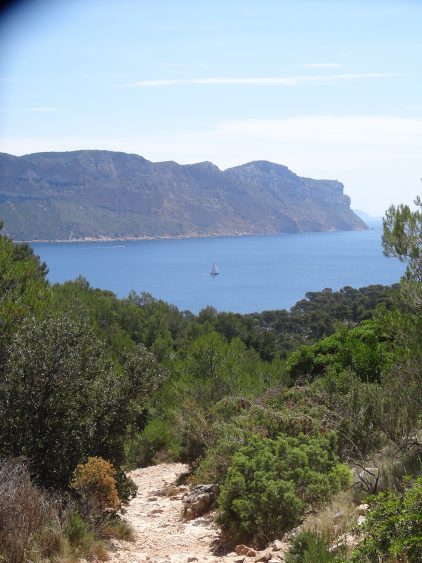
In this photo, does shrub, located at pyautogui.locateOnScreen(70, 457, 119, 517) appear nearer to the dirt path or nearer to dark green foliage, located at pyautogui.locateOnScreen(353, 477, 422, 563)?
the dirt path

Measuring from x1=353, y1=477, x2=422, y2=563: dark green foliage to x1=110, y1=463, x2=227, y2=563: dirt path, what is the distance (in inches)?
115

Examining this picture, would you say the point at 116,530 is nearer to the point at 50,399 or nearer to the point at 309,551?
the point at 50,399

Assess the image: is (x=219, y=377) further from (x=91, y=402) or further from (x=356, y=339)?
(x=91, y=402)

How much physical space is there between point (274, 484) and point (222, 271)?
136263 mm

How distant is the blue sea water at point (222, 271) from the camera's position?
348 feet

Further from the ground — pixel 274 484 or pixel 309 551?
pixel 309 551

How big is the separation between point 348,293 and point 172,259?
109 metres

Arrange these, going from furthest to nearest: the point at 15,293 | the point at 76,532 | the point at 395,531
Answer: the point at 15,293
the point at 76,532
the point at 395,531

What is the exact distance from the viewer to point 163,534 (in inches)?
382

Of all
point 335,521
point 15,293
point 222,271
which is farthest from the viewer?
point 222,271

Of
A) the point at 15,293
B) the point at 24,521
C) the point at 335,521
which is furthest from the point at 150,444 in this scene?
the point at 335,521

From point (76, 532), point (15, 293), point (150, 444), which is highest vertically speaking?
point (15, 293)

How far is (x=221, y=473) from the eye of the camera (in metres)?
11.0

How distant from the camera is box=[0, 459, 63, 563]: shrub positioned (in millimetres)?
7176
